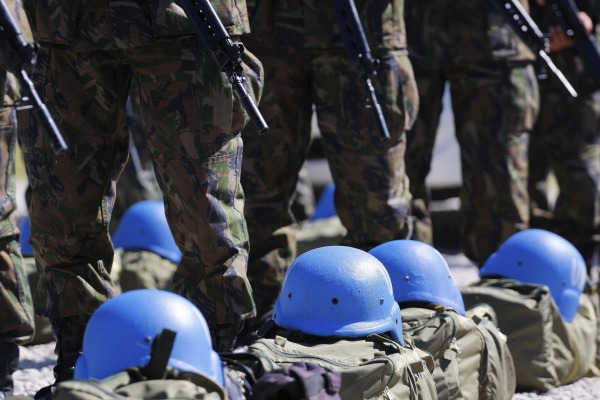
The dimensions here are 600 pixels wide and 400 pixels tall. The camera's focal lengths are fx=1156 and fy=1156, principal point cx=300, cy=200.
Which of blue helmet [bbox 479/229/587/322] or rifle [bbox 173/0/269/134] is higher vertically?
rifle [bbox 173/0/269/134]

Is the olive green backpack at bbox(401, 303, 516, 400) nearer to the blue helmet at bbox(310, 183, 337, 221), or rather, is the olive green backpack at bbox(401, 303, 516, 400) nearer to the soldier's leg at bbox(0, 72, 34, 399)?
the soldier's leg at bbox(0, 72, 34, 399)

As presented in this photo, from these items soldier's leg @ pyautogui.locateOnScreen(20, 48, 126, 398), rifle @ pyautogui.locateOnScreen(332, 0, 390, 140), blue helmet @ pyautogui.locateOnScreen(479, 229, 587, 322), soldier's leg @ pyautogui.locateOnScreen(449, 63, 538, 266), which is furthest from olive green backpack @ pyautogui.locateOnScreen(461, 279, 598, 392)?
soldier's leg @ pyautogui.locateOnScreen(20, 48, 126, 398)

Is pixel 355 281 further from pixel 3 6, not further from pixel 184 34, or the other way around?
pixel 3 6

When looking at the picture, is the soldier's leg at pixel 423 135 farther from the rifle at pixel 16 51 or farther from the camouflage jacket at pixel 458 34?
the rifle at pixel 16 51

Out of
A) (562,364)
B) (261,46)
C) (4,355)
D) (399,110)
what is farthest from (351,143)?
(4,355)

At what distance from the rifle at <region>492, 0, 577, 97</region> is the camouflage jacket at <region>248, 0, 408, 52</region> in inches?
33.2

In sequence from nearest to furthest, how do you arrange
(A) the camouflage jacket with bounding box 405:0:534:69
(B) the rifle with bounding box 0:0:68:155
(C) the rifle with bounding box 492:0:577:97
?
1. (B) the rifle with bounding box 0:0:68:155
2. (C) the rifle with bounding box 492:0:577:97
3. (A) the camouflage jacket with bounding box 405:0:534:69

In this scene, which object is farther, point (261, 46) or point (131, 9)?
point (261, 46)

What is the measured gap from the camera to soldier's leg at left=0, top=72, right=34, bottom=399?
3.72 m

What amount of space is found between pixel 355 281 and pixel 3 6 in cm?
125

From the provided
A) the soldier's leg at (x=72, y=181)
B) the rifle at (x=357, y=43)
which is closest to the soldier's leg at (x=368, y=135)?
the rifle at (x=357, y=43)

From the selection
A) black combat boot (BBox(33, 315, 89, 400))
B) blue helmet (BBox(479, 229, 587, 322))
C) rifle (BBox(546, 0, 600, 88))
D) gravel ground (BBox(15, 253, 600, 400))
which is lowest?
gravel ground (BBox(15, 253, 600, 400))

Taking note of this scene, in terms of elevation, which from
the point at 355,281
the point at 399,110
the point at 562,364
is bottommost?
the point at 562,364

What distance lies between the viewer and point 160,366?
8.80 feet
